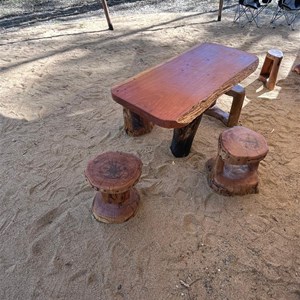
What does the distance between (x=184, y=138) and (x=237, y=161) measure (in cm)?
69

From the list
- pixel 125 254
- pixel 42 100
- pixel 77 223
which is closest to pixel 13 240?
pixel 77 223

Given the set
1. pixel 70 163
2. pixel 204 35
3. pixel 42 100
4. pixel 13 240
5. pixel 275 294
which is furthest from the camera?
pixel 204 35

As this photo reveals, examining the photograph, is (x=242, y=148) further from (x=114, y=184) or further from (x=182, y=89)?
(x=114, y=184)

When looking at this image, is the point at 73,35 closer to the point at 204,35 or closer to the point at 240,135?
the point at 204,35

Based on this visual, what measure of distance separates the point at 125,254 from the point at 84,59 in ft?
13.0

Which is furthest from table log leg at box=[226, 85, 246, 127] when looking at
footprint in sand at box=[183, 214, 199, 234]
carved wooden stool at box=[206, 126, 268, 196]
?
footprint in sand at box=[183, 214, 199, 234]

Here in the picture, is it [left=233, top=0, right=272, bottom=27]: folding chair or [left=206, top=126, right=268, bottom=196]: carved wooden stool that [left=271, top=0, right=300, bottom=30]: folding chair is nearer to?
[left=233, top=0, right=272, bottom=27]: folding chair

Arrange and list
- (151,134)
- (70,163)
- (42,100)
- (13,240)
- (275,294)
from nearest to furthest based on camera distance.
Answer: (275,294) < (13,240) < (70,163) < (151,134) < (42,100)

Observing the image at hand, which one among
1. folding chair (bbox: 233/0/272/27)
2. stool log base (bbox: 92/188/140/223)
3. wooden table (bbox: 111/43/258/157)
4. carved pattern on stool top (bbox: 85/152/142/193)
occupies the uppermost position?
wooden table (bbox: 111/43/258/157)

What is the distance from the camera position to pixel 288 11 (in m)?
6.42

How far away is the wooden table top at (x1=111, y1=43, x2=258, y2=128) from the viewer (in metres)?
2.09

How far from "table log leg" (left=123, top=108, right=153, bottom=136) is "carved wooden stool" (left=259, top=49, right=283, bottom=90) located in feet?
6.40

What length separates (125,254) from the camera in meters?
2.15

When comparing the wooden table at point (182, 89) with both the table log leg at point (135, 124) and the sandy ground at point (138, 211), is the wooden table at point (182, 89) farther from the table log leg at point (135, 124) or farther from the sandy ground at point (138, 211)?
the sandy ground at point (138, 211)
